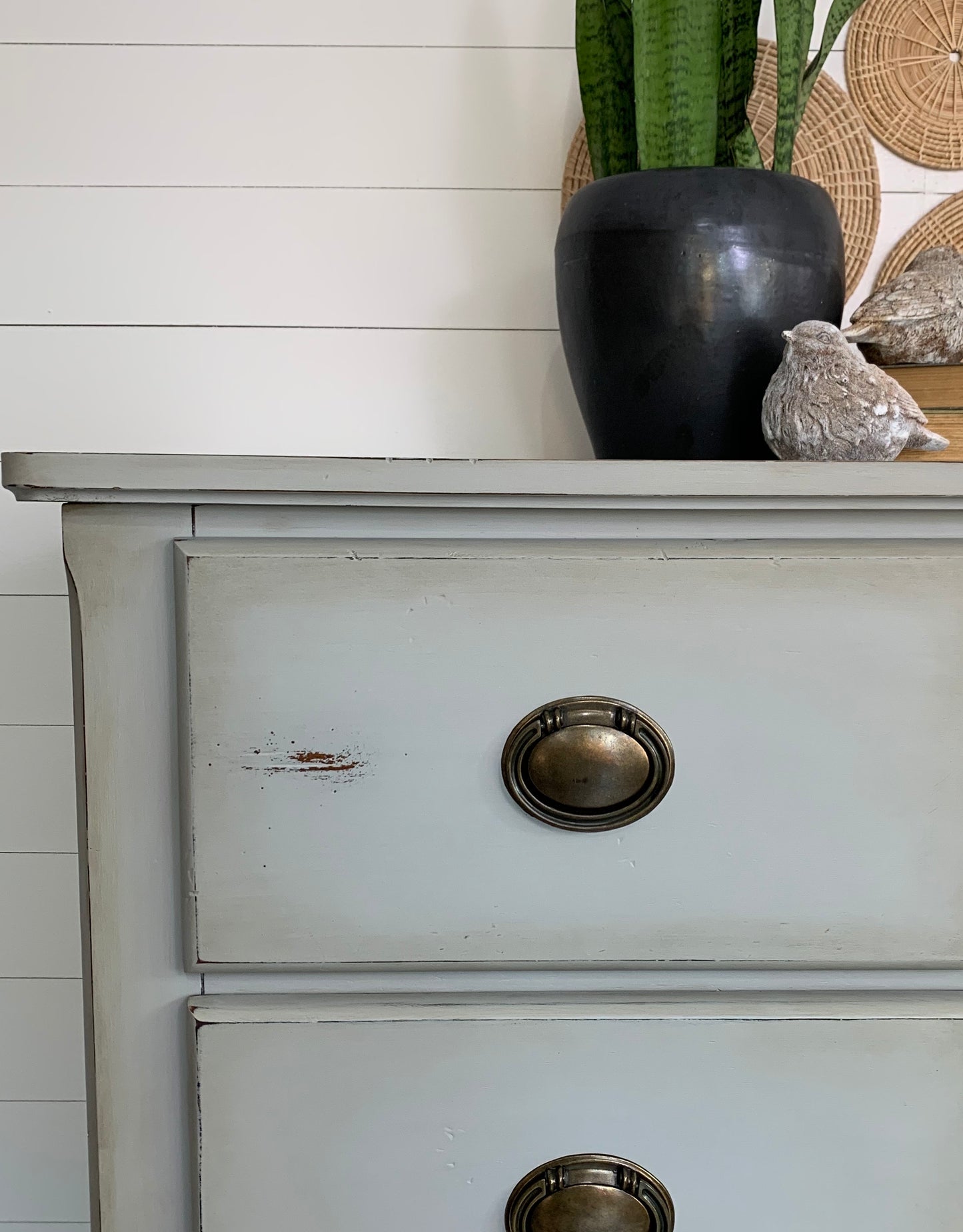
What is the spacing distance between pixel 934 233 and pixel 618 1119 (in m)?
0.81

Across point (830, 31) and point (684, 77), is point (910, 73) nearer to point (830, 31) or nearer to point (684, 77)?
point (830, 31)

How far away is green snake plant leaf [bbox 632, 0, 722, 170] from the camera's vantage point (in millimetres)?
612

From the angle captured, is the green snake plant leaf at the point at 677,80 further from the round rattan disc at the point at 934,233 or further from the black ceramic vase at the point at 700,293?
the round rattan disc at the point at 934,233

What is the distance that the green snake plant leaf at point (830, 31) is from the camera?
66cm

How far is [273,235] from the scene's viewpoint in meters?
0.87

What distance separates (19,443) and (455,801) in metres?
0.66

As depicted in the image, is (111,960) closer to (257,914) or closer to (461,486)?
(257,914)

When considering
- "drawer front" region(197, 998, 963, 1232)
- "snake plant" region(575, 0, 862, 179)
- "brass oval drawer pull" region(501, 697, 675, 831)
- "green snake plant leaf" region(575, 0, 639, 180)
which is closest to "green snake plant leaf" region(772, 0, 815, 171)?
"snake plant" region(575, 0, 862, 179)

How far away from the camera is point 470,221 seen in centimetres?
87

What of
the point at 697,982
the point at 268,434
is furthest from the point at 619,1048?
the point at 268,434

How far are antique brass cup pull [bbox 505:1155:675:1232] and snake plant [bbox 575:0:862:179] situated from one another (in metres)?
0.62

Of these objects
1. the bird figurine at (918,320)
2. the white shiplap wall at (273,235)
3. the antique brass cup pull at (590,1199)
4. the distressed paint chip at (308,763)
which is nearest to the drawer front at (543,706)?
the distressed paint chip at (308,763)

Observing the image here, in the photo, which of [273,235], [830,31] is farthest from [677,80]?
[273,235]

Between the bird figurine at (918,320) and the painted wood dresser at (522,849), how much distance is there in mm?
235
